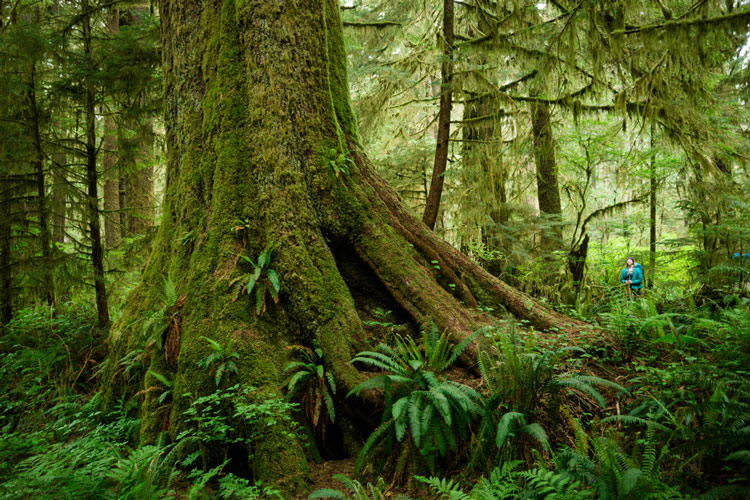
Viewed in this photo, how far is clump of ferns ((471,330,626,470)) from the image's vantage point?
10.3 feet

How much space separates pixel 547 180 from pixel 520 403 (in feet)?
32.6

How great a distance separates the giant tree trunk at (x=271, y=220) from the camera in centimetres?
423

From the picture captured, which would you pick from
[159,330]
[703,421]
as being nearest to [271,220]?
[159,330]

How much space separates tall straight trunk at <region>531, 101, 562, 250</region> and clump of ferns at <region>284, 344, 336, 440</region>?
6.55 meters

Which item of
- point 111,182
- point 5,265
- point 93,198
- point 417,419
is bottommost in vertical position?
point 417,419

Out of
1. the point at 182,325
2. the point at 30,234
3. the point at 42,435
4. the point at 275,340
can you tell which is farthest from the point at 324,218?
the point at 30,234

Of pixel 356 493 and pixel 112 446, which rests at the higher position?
pixel 112 446

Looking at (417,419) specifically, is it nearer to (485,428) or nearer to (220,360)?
(485,428)

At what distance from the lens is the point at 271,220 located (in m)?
4.56

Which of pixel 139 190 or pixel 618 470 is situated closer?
pixel 618 470

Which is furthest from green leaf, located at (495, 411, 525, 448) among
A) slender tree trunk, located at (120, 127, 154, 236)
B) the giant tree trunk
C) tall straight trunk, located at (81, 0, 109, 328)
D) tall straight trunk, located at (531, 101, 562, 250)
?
slender tree trunk, located at (120, 127, 154, 236)

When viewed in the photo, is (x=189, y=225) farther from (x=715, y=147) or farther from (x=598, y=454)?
(x=715, y=147)

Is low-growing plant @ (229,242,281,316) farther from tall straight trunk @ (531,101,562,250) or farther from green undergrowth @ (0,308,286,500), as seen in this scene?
tall straight trunk @ (531,101,562,250)

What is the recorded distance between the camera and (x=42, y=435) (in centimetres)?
432
